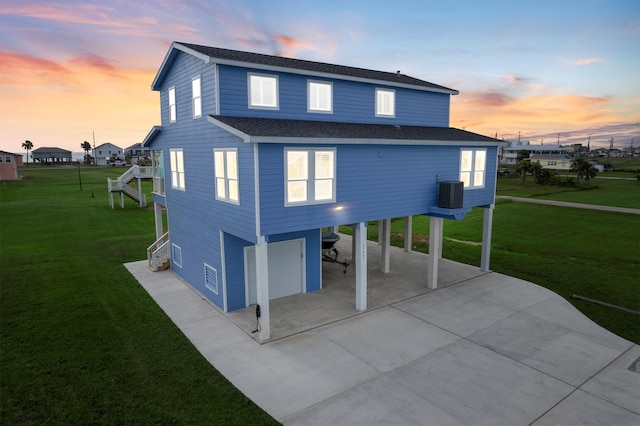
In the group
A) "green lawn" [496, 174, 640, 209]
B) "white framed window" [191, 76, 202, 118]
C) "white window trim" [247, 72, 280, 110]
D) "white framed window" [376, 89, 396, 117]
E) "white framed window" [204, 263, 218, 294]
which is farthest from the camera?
"green lawn" [496, 174, 640, 209]

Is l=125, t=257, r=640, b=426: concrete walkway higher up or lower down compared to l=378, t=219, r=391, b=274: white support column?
lower down

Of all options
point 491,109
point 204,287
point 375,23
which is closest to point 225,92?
point 204,287

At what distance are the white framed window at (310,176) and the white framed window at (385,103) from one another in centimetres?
543

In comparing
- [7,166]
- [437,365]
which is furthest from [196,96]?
[7,166]

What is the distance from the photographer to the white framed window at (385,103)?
16.5m

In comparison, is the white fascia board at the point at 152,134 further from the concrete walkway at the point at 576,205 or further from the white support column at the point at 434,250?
the concrete walkway at the point at 576,205

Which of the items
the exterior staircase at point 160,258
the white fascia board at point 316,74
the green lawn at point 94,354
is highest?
the white fascia board at point 316,74

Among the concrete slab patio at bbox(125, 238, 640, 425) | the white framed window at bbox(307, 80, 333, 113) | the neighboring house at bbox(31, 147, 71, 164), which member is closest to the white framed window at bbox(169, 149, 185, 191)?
the concrete slab patio at bbox(125, 238, 640, 425)

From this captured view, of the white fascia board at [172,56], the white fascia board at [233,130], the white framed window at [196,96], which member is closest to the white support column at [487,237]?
the white fascia board at [233,130]

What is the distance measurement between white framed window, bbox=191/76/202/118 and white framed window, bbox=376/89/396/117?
757 centimetres

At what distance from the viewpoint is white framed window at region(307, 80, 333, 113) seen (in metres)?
14.4

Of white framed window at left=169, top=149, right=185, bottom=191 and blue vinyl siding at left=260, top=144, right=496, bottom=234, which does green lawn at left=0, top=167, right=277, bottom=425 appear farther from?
white framed window at left=169, top=149, right=185, bottom=191

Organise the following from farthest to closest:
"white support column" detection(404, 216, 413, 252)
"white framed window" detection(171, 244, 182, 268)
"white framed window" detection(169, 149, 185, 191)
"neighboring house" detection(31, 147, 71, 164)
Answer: "neighboring house" detection(31, 147, 71, 164), "white support column" detection(404, 216, 413, 252), "white framed window" detection(171, 244, 182, 268), "white framed window" detection(169, 149, 185, 191)

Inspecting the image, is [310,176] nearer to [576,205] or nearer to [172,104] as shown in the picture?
[172,104]
